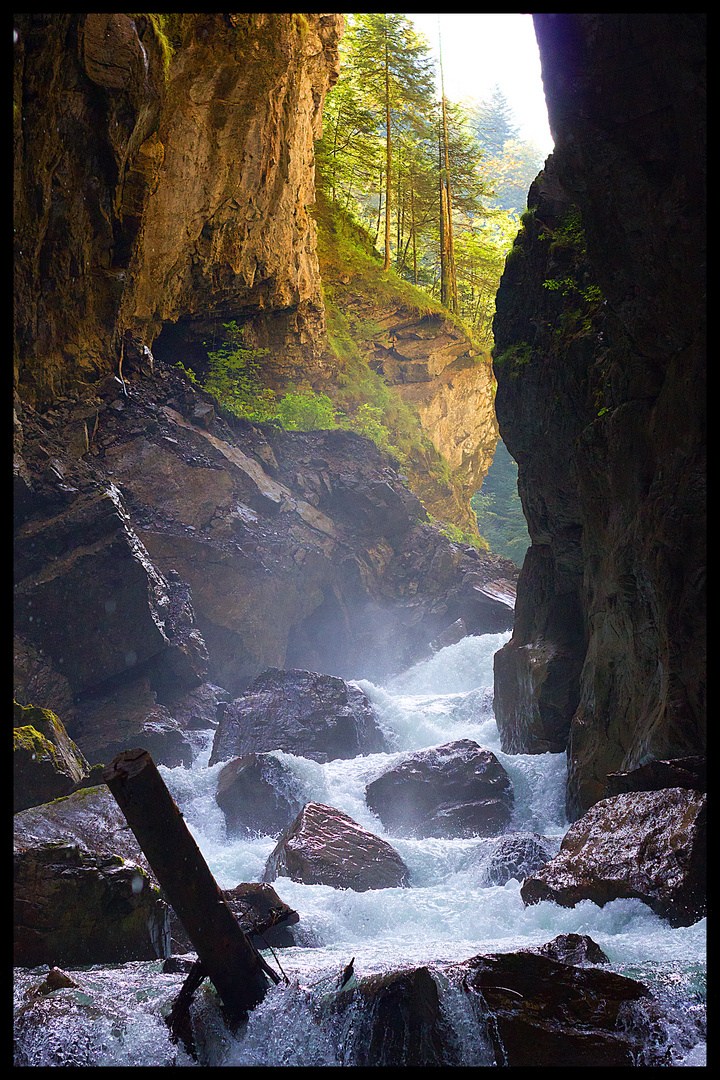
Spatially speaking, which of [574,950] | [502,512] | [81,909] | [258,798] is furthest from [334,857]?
[502,512]

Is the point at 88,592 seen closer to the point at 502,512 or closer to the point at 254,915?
the point at 254,915

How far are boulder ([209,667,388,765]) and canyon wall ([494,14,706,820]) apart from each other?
8.85 feet

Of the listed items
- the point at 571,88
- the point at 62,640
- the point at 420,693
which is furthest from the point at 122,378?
the point at 571,88

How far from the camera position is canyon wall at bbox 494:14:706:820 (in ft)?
16.4

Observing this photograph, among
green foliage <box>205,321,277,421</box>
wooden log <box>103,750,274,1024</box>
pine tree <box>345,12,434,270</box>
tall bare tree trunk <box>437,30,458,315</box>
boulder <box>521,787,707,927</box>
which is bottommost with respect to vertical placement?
boulder <box>521,787,707,927</box>

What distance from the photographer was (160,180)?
13.4 m

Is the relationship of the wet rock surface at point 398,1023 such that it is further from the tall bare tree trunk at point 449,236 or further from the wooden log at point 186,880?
the tall bare tree trunk at point 449,236

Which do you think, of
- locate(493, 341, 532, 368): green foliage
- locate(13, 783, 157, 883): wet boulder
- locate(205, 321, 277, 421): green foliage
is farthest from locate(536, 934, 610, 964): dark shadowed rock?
locate(205, 321, 277, 421): green foliage

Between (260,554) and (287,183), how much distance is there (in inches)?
363

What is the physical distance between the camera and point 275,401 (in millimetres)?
19531

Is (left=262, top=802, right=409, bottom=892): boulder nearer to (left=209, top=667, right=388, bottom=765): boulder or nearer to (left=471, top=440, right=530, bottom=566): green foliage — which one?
(left=209, top=667, right=388, bottom=765): boulder

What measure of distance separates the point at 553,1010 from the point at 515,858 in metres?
3.69

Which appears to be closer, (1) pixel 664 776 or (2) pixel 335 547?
(1) pixel 664 776

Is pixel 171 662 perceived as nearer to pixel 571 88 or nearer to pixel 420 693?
pixel 420 693
